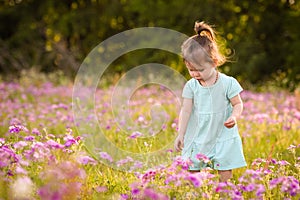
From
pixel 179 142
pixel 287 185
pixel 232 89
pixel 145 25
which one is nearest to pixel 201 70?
pixel 232 89

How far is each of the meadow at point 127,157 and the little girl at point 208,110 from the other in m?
0.14

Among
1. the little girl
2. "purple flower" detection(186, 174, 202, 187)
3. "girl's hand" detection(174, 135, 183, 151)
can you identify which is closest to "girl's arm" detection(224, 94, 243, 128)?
the little girl

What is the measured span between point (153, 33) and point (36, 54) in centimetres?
370

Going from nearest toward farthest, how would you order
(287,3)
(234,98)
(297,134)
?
(234,98) < (297,134) < (287,3)

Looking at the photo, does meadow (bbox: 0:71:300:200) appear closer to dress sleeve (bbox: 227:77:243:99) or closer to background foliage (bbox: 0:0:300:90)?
dress sleeve (bbox: 227:77:243:99)

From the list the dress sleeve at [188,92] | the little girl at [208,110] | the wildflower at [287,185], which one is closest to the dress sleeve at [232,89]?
the little girl at [208,110]

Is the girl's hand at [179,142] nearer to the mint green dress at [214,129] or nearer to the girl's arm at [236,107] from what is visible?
the mint green dress at [214,129]

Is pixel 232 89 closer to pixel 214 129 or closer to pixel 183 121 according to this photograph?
pixel 214 129

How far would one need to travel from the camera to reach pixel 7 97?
306 inches

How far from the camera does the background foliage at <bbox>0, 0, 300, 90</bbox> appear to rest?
408 inches

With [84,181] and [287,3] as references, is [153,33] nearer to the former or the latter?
[287,3]

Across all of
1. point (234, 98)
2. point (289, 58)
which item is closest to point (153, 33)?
point (289, 58)

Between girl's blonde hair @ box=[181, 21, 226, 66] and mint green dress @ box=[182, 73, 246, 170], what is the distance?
20 cm

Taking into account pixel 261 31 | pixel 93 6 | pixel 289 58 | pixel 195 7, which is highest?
pixel 93 6
